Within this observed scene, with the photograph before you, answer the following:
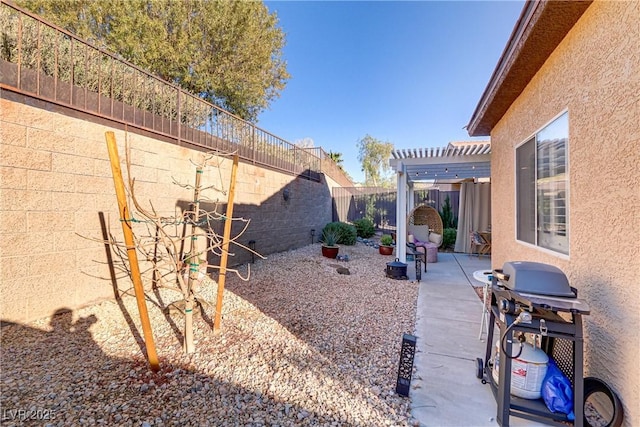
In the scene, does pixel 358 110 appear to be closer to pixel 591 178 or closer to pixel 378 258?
pixel 378 258

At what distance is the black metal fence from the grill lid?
897 cm

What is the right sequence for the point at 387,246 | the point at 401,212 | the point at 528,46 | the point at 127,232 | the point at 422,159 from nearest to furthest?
the point at 127,232 < the point at 528,46 < the point at 401,212 < the point at 422,159 < the point at 387,246

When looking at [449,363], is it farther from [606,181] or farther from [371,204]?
[371,204]

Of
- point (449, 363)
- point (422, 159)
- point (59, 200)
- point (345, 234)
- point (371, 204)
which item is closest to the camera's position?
point (449, 363)

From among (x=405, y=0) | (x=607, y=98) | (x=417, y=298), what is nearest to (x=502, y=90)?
(x=607, y=98)

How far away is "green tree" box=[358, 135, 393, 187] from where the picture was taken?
25.2m

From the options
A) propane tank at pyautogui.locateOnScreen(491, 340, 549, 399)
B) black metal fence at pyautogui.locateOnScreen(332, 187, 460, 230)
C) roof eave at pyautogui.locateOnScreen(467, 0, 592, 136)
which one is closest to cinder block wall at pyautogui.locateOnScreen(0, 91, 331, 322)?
propane tank at pyautogui.locateOnScreen(491, 340, 549, 399)

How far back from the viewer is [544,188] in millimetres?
2896

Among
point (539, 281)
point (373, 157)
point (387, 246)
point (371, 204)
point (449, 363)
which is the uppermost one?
point (373, 157)

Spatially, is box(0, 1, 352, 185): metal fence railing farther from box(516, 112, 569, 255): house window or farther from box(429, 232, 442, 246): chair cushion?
box(429, 232, 442, 246): chair cushion

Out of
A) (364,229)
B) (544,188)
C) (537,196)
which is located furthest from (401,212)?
(364,229)

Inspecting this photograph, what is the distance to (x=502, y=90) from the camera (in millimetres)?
3512

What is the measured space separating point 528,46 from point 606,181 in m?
1.62

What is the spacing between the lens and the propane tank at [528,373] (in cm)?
174
